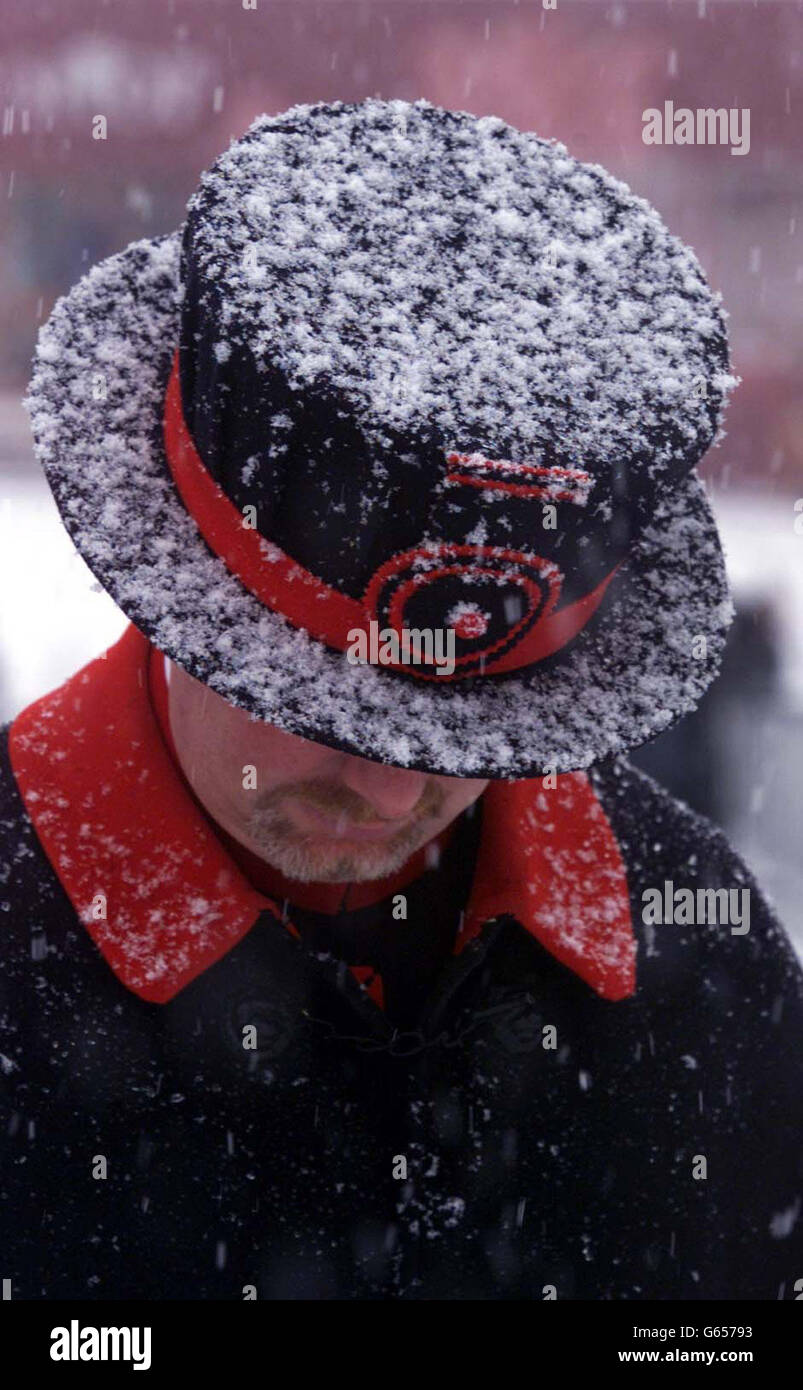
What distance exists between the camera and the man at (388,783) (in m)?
1.29

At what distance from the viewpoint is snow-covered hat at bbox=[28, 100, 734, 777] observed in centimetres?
125

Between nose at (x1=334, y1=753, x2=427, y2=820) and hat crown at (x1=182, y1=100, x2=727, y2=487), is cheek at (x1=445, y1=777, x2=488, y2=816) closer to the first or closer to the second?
nose at (x1=334, y1=753, x2=427, y2=820)

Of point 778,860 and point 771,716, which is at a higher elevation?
point 771,716

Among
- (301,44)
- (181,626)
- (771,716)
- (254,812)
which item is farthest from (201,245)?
(301,44)

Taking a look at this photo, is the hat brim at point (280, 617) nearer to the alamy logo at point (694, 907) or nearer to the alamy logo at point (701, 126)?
the alamy logo at point (694, 907)

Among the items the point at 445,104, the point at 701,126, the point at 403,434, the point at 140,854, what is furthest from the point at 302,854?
the point at 701,126

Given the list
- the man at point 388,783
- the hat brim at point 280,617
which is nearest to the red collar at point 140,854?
the man at point 388,783

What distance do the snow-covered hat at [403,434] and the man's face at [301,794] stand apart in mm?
227

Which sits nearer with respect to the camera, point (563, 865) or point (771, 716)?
point (563, 865)
